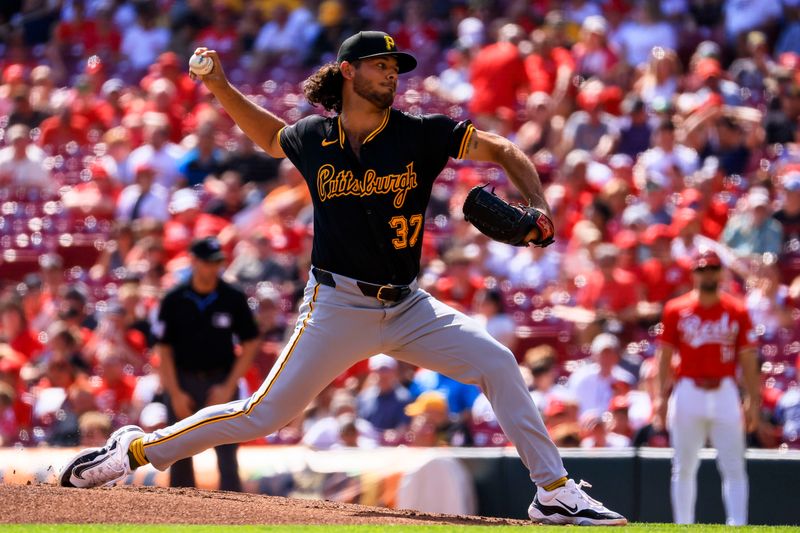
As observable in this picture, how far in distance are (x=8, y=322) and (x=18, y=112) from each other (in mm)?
4846

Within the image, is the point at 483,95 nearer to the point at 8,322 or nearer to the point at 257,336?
the point at 8,322

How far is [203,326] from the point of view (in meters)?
8.09

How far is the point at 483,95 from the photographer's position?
14344 mm

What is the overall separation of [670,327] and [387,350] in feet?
11.8

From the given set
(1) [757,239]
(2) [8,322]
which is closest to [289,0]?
(2) [8,322]

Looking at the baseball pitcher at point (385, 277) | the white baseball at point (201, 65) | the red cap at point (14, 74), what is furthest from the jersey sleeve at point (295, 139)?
the red cap at point (14, 74)

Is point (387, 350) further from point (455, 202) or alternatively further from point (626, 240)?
point (455, 202)

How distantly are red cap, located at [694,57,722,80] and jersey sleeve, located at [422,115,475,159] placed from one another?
26.1 feet

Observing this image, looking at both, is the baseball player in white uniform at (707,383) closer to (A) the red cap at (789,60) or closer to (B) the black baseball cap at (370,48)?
(B) the black baseball cap at (370,48)

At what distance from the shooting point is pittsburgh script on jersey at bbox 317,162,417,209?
5.46 meters

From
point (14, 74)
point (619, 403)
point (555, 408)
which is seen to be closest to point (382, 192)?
point (555, 408)

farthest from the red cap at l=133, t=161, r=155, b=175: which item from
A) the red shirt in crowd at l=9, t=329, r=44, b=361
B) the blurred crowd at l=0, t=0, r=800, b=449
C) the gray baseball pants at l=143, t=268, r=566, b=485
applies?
the gray baseball pants at l=143, t=268, r=566, b=485

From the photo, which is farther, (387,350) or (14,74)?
(14,74)

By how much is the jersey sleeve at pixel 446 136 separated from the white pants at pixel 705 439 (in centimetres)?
345
